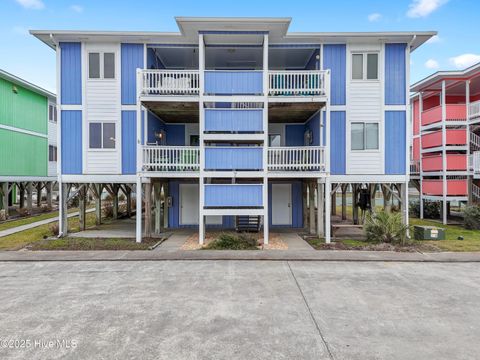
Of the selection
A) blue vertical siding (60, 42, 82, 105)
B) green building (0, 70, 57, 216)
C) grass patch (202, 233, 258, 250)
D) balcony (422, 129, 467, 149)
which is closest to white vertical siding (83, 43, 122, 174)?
blue vertical siding (60, 42, 82, 105)

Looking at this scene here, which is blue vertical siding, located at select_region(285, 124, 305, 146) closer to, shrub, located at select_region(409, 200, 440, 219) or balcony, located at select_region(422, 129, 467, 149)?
balcony, located at select_region(422, 129, 467, 149)

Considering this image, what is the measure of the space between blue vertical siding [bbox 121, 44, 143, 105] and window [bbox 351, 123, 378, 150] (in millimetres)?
10451

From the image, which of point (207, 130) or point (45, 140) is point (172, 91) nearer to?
point (207, 130)

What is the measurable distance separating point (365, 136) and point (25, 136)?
23194 mm

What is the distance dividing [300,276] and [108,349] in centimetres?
528

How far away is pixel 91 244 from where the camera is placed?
12125 millimetres

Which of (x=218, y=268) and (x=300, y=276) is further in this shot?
(x=218, y=268)

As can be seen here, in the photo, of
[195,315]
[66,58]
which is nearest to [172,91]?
[66,58]

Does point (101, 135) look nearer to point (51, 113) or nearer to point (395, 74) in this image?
point (395, 74)

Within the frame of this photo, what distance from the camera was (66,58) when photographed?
13.8 m

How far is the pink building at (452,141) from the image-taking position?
18078 mm

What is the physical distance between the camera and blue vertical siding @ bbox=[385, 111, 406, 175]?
550 inches

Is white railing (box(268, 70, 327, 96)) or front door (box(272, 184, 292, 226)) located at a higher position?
white railing (box(268, 70, 327, 96))

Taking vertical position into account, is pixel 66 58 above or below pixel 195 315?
above
